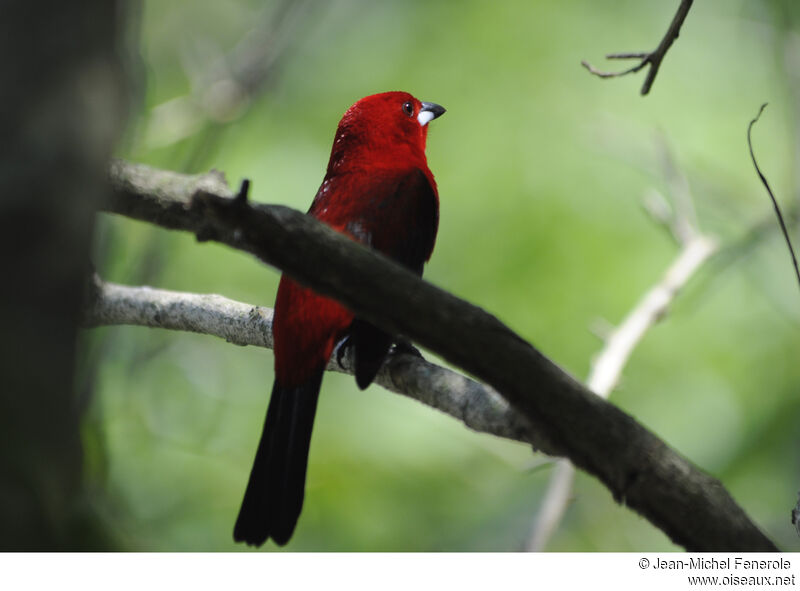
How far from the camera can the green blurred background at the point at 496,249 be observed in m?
3.54

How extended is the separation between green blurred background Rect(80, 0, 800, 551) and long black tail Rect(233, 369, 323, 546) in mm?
769

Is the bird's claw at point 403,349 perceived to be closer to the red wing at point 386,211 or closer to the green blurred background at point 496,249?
the red wing at point 386,211

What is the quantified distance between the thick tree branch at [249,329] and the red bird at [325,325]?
118mm

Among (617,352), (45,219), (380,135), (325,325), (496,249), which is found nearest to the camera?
(45,219)

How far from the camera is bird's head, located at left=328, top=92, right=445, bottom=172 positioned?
8.81 ft

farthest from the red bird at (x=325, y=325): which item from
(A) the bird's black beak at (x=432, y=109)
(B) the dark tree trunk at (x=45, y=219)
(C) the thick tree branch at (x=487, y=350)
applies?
(B) the dark tree trunk at (x=45, y=219)

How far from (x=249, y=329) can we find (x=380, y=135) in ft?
2.54

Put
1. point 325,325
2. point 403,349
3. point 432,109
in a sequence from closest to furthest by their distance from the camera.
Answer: point 325,325 → point 403,349 → point 432,109

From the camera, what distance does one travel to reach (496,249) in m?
4.25

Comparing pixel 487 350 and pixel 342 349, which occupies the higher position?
pixel 487 350
